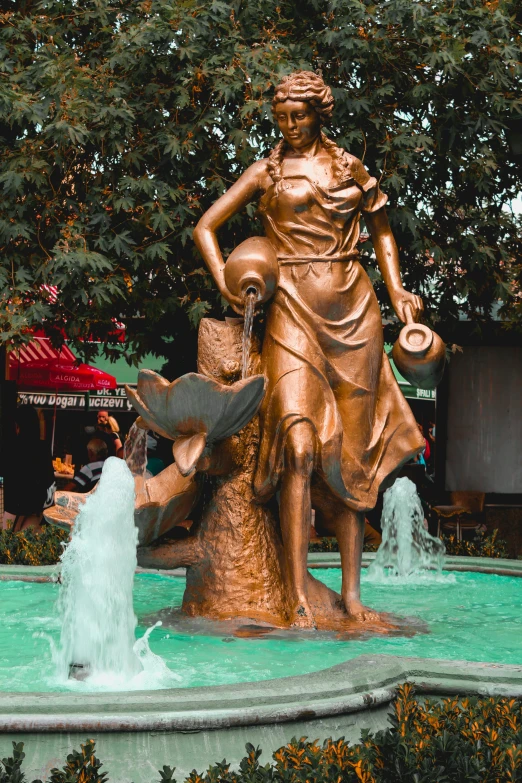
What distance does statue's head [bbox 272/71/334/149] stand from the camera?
6480 millimetres

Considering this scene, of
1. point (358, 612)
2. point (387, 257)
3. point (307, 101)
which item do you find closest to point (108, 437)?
point (387, 257)

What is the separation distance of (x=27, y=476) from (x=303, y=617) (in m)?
5.88

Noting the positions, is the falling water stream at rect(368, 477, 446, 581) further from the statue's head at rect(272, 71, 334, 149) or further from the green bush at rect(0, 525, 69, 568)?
the statue's head at rect(272, 71, 334, 149)

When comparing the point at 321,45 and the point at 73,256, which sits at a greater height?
the point at 321,45

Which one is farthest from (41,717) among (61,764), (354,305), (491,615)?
(491,615)

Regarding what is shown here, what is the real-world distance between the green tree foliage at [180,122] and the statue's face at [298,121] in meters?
4.67

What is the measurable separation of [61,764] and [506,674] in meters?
1.67

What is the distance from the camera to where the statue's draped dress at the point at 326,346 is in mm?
6355

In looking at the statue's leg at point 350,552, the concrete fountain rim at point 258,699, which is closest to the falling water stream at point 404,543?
the statue's leg at point 350,552

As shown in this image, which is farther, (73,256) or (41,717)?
(73,256)

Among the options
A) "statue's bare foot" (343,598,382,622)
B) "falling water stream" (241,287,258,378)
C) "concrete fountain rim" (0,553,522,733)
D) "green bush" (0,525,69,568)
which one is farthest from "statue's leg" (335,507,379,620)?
"green bush" (0,525,69,568)

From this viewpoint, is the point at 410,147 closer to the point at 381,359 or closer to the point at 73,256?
the point at 73,256

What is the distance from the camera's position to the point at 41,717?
402 centimetres

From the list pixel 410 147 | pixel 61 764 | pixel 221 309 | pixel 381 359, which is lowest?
pixel 61 764
